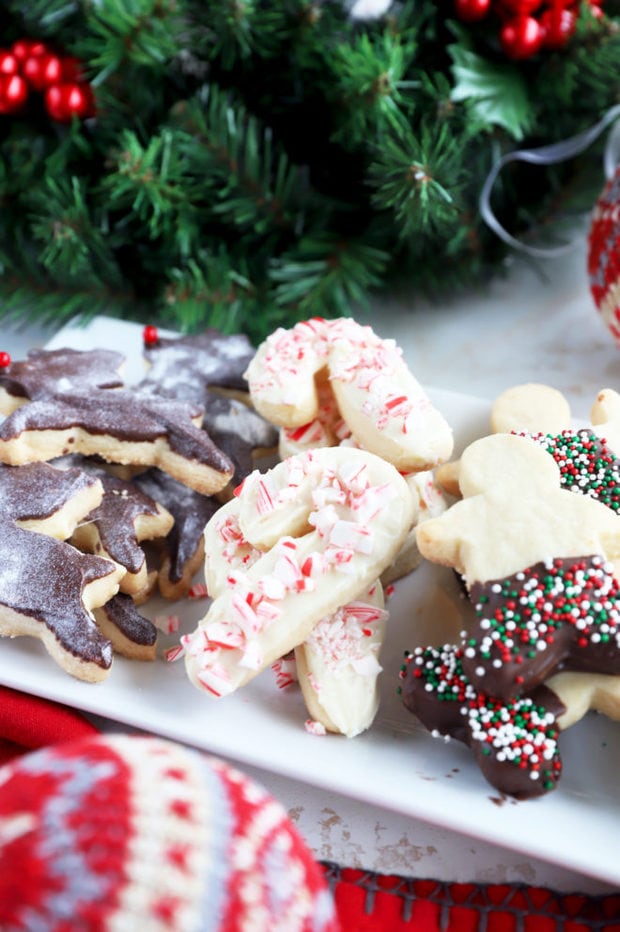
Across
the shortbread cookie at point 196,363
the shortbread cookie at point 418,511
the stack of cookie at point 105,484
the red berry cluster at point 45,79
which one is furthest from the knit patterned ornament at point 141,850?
the red berry cluster at point 45,79

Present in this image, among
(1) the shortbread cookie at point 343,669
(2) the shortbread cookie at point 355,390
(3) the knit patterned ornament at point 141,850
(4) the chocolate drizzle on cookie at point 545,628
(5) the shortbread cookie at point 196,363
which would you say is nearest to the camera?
(3) the knit patterned ornament at point 141,850

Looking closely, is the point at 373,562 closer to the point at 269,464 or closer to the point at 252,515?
the point at 252,515

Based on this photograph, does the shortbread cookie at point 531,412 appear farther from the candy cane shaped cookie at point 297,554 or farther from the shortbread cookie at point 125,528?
the shortbread cookie at point 125,528

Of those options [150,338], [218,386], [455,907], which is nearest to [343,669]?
[455,907]

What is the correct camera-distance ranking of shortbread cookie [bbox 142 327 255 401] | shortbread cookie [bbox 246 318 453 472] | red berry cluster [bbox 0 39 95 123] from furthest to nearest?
red berry cluster [bbox 0 39 95 123] → shortbread cookie [bbox 142 327 255 401] → shortbread cookie [bbox 246 318 453 472]

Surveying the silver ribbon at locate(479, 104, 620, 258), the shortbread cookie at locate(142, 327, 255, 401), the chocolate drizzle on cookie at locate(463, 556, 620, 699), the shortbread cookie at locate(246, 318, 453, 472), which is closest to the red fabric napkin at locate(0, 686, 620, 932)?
the chocolate drizzle on cookie at locate(463, 556, 620, 699)

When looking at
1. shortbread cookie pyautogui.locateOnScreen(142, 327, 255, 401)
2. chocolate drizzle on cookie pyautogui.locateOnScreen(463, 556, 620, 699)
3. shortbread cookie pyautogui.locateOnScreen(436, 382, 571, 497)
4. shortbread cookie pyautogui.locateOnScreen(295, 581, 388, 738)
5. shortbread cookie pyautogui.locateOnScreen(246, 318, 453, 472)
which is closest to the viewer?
chocolate drizzle on cookie pyautogui.locateOnScreen(463, 556, 620, 699)

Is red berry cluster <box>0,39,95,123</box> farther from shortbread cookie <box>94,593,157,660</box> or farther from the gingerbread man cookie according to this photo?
shortbread cookie <box>94,593,157,660</box>

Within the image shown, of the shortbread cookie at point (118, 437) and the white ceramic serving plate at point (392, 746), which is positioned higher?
the shortbread cookie at point (118, 437)
